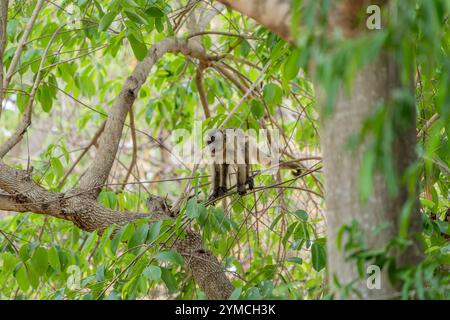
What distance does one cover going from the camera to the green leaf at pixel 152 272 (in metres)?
2.62

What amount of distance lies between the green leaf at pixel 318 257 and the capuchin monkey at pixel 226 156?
1238mm

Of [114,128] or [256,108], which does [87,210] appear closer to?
[114,128]

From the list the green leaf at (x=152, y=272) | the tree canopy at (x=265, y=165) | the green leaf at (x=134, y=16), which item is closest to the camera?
the tree canopy at (x=265, y=165)

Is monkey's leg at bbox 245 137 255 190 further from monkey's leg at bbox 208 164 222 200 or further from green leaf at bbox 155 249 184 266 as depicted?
green leaf at bbox 155 249 184 266

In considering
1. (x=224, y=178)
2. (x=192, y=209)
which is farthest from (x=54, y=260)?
(x=224, y=178)

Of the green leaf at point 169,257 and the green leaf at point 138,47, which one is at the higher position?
the green leaf at point 138,47

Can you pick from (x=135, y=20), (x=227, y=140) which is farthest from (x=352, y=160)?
(x=227, y=140)

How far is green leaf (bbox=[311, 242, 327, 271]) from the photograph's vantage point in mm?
2895

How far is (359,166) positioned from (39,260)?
6.65 ft

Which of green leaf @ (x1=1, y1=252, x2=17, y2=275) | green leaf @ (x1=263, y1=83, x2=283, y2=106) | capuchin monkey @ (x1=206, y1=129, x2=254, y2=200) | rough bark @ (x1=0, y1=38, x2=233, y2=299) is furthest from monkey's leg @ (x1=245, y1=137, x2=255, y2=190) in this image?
green leaf @ (x1=1, y1=252, x2=17, y2=275)

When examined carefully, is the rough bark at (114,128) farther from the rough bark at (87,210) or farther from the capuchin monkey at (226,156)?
the capuchin monkey at (226,156)

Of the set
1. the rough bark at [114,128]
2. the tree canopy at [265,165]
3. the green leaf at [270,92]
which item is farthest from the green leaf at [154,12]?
the green leaf at [270,92]

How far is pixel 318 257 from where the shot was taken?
290 cm

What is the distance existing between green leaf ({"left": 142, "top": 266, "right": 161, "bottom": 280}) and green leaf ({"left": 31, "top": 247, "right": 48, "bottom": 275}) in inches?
33.9
